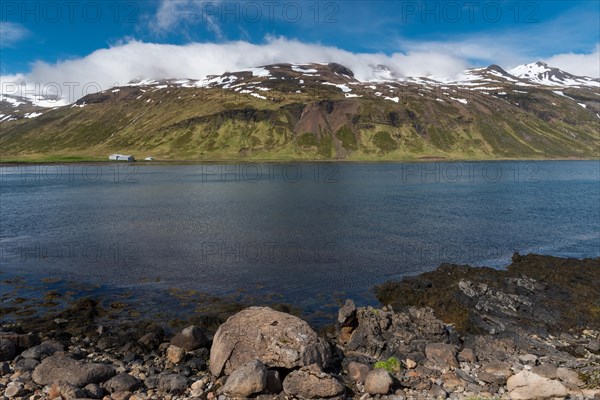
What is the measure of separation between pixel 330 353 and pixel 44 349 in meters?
16.9

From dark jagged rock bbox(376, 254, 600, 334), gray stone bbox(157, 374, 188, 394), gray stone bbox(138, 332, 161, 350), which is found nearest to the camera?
gray stone bbox(157, 374, 188, 394)

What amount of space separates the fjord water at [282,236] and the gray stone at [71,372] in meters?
15.7

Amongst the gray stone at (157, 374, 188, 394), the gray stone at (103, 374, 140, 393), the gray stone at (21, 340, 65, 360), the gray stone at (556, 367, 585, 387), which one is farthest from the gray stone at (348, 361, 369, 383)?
the gray stone at (21, 340, 65, 360)

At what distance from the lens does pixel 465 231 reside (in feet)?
203

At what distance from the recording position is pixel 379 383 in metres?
20.6

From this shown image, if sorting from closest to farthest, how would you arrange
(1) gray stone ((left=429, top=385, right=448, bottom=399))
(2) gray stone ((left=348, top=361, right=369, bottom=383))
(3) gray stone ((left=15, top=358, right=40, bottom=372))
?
(1) gray stone ((left=429, top=385, right=448, bottom=399)) → (3) gray stone ((left=15, top=358, right=40, bottom=372)) → (2) gray stone ((left=348, top=361, right=369, bottom=383))

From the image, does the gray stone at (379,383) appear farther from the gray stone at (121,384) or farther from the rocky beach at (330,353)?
the gray stone at (121,384)

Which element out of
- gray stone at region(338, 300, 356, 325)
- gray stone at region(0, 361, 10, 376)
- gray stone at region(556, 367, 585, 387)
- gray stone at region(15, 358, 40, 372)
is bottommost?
gray stone at region(15, 358, 40, 372)

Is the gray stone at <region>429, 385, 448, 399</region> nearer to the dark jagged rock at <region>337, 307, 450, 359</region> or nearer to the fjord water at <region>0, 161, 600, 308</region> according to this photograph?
the dark jagged rock at <region>337, 307, 450, 359</region>

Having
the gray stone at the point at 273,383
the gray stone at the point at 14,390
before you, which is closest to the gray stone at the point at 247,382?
the gray stone at the point at 273,383

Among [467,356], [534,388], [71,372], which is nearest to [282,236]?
[467,356]

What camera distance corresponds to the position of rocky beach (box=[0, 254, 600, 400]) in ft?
66.0

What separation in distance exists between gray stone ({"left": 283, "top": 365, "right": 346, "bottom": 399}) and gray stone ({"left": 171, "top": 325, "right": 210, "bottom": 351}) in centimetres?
757

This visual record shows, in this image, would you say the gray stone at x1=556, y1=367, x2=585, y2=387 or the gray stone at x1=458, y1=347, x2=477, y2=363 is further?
the gray stone at x1=458, y1=347, x2=477, y2=363
